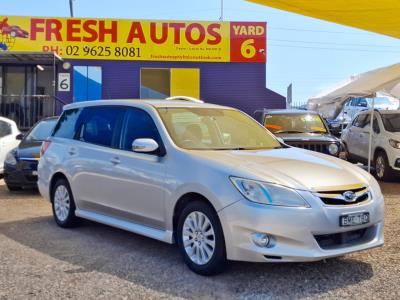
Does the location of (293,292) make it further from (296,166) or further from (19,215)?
(19,215)

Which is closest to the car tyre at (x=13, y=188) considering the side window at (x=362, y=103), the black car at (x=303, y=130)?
the black car at (x=303, y=130)

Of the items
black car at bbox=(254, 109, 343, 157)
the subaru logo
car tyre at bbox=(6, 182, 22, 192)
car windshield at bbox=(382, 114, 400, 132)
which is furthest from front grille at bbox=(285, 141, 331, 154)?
the subaru logo

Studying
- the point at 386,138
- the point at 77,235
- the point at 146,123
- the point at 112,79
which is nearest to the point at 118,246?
the point at 77,235

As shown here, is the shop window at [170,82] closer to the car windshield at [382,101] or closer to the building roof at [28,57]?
the building roof at [28,57]

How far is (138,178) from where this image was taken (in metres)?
5.80

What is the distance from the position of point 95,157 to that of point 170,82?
43.2 ft

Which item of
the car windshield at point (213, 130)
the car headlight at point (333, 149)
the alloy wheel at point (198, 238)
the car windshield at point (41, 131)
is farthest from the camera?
the car windshield at point (41, 131)

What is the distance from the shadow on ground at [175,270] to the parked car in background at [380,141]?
21.9ft

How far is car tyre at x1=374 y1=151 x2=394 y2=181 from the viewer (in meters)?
11.7

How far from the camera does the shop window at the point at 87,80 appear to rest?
755 inches

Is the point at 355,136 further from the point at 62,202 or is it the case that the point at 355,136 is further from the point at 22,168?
the point at 62,202

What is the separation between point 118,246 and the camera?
6258mm

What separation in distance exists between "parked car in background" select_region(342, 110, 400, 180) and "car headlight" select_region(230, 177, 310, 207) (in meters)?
7.50

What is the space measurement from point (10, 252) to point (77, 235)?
1005 mm
